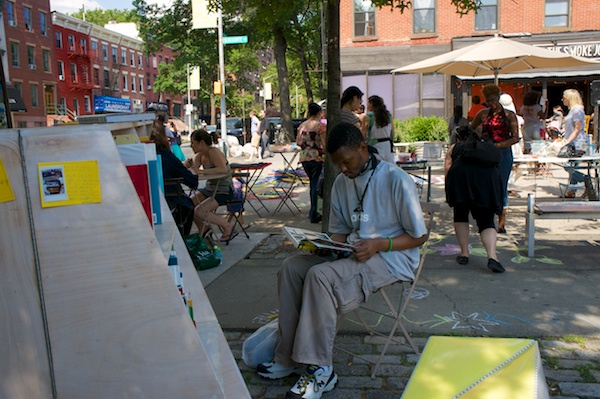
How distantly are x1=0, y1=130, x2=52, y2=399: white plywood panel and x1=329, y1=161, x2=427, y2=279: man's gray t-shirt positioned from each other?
194 centimetres

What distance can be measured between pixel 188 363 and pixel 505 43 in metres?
8.78

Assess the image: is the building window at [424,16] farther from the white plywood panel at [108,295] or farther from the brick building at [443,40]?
the white plywood panel at [108,295]

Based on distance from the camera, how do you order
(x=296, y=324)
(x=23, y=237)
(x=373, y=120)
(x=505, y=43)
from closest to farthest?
(x=23, y=237) < (x=296, y=324) < (x=373, y=120) < (x=505, y=43)

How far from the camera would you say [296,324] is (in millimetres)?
3393

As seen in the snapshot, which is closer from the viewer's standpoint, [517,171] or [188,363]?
[188,363]

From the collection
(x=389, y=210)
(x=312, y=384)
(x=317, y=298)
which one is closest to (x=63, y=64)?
(x=389, y=210)

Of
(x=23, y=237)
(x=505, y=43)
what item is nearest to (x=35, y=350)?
(x=23, y=237)

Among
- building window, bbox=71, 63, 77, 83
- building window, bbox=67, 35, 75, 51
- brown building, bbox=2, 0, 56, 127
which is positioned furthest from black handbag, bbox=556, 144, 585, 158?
building window, bbox=67, 35, 75, 51

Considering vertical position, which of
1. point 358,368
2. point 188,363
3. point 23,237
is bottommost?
point 358,368

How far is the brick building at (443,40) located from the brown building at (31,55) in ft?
97.6

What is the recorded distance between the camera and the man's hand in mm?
3410

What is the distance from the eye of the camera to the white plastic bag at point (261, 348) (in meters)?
3.62

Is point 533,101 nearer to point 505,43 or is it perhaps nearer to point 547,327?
point 505,43

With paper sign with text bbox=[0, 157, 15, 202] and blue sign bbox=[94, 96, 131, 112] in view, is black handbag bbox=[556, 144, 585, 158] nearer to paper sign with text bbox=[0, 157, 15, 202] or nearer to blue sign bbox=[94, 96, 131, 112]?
blue sign bbox=[94, 96, 131, 112]
